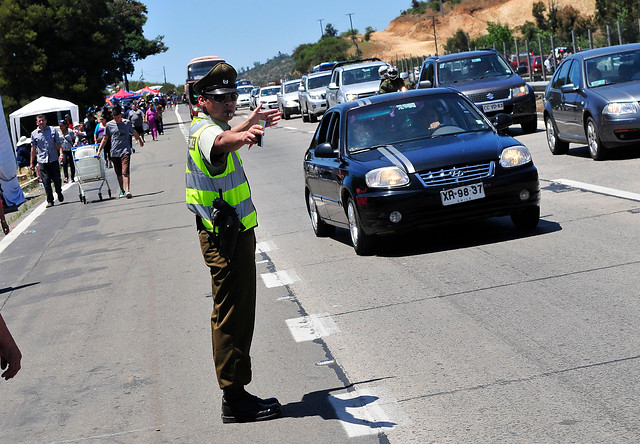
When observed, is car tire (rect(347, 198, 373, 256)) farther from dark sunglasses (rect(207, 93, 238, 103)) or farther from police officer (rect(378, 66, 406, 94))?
police officer (rect(378, 66, 406, 94))

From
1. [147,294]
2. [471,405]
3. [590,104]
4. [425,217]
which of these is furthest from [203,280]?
[590,104]

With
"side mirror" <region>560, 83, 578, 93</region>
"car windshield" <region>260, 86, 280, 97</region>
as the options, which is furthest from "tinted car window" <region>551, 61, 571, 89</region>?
"car windshield" <region>260, 86, 280, 97</region>

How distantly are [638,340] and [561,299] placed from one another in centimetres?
131

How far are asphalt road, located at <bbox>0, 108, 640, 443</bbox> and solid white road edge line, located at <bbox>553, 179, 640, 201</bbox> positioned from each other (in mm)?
55

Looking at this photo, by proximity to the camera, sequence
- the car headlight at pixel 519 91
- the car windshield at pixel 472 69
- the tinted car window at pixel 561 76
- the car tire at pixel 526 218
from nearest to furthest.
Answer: the car tire at pixel 526 218
the tinted car window at pixel 561 76
the car headlight at pixel 519 91
the car windshield at pixel 472 69

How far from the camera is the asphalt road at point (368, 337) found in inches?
213

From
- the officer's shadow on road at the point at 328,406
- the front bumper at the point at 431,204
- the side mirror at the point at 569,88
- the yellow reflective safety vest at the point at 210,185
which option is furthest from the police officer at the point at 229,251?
the side mirror at the point at 569,88

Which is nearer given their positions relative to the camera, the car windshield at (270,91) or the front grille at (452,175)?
the front grille at (452,175)

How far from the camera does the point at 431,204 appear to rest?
32.7 ft

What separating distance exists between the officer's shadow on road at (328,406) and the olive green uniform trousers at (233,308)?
32 centimetres

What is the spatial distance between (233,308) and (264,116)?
3.43 feet

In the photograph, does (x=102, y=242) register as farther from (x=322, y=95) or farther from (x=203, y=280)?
(x=322, y=95)

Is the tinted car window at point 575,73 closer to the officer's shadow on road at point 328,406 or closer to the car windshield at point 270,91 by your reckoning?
the officer's shadow on road at point 328,406

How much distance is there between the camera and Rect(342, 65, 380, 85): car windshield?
110 feet
